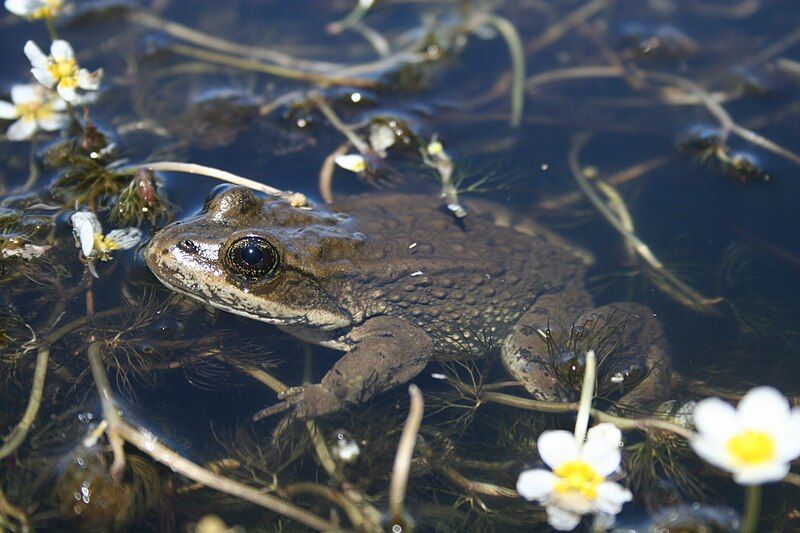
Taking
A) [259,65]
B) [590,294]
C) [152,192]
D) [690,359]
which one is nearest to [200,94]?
[259,65]

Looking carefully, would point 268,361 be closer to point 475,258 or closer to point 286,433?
point 286,433

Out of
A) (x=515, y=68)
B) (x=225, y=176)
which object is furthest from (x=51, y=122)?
(x=515, y=68)

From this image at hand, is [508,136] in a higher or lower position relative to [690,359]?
higher

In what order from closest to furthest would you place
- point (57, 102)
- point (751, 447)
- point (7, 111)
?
point (751, 447), point (7, 111), point (57, 102)

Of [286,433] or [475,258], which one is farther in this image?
[475,258]

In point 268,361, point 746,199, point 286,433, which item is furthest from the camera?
point 746,199

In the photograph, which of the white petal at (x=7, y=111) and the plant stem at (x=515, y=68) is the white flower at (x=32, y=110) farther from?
the plant stem at (x=515, y=68)

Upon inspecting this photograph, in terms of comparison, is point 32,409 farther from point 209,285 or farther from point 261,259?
point 261,259
